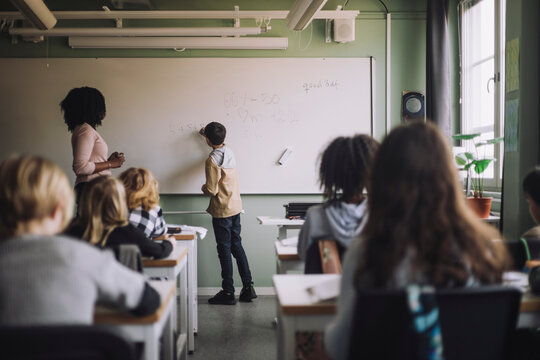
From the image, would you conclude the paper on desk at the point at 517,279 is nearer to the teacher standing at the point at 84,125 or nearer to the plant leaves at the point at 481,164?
the plant leaves at the point at 481,164

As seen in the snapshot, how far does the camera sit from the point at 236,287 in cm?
461

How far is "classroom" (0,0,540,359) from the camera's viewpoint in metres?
4.48

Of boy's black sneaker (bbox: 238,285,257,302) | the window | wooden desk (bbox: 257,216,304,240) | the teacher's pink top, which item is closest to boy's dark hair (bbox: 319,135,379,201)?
wooden desk (bbox: 257,216,304,240)

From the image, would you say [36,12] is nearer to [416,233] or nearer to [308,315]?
[308,315]

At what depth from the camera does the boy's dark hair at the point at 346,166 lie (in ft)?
6.34

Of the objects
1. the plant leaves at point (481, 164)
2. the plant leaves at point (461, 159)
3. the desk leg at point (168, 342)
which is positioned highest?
the plant leaves at point (461, 159)

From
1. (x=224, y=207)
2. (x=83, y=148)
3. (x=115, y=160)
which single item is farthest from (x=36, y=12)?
(x=224, y=207)

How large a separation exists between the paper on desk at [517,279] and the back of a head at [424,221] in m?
0.61

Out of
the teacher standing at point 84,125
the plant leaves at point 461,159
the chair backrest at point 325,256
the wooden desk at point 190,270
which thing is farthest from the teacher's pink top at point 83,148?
the plant leaves at point 461,159

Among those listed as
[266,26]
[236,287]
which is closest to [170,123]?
[266,26]

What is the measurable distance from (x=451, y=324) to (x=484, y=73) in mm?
3558

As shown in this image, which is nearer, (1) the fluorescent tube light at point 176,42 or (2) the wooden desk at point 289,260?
(2) the wooden desk at point 289,260

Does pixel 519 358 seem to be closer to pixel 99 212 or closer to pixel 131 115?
pixel 99 212

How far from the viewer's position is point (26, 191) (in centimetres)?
115
